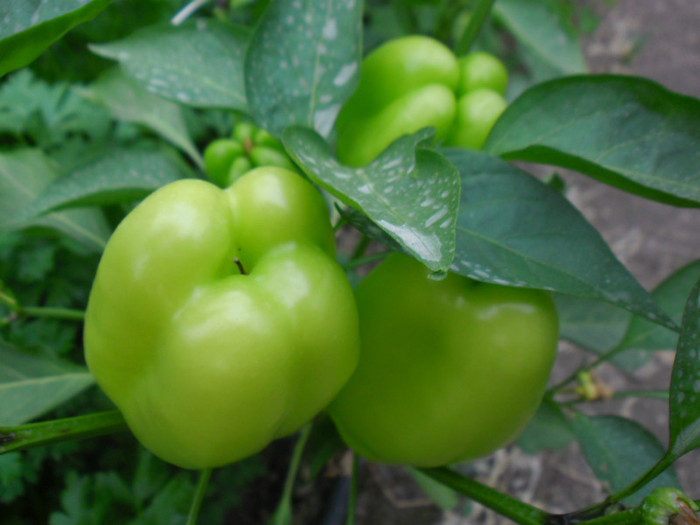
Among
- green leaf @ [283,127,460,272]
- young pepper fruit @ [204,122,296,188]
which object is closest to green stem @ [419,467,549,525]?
green leaf @ [283,127,460,272]

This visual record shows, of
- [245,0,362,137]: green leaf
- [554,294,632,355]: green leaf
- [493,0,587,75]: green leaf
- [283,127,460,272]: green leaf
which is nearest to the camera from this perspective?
[283,127,460,272]: green leaf

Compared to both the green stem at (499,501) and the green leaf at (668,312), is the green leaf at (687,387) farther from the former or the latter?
the green leaf at (668,312)

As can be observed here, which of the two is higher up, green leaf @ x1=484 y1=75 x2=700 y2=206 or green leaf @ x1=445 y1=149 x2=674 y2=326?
green leaf @ x1=484 y1=75 x2=700 y2=206

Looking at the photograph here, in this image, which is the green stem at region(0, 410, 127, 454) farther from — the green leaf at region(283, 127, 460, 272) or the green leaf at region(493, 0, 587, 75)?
the green leaf at region(493, 0, 587, 75)

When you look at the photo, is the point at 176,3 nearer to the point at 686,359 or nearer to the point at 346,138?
the point at 346,138

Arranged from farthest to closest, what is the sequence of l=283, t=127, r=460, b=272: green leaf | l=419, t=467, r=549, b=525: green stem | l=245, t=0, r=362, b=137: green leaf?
l=245, t=0, r=362, b=137: green leaf
l=419, t=467, r=549, b=525: green stem
l=283, t=127, r=460, b=272: green leaf

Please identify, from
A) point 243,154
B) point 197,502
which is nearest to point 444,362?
point 197,502

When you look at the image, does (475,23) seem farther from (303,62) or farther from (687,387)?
(687,387)
